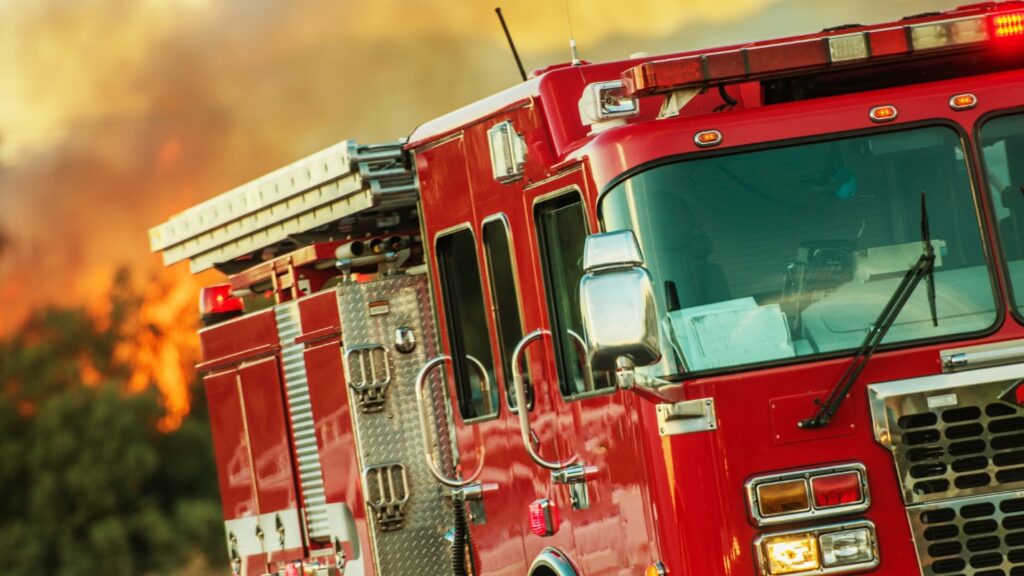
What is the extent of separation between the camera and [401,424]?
8758mm

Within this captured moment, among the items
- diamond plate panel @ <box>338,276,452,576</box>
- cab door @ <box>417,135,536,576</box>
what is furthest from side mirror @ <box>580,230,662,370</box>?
diamond plate panel @ <box>338,276,452,576</box>

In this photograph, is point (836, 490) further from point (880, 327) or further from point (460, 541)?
point (460, 541)

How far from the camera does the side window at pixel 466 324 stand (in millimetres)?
7730

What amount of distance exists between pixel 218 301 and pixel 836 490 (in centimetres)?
558

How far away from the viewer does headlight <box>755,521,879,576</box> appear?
595 centimetres

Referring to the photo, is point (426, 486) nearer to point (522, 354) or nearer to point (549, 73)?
point (522, 354)

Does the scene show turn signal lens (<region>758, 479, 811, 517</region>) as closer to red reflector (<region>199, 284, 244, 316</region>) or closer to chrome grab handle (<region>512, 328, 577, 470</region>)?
chrome grab handle (<region>512, 328, 577, 470</region>)

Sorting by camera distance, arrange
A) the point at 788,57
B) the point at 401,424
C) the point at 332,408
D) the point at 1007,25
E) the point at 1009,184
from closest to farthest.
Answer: the point at 1009,184 → the point at 788,57 → the point at 1007,25 → the point at 401,424 → the point at 332,408

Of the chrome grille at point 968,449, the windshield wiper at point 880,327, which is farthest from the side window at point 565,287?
the chrome grille at point 968,449

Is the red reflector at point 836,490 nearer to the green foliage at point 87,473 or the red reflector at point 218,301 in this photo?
the red reflector at point 218,301

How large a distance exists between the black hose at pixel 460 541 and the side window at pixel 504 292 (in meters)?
0.84

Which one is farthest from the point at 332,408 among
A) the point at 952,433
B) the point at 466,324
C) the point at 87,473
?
the point at 87,473

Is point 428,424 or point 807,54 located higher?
point 807,54

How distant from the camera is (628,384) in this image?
629 centimetres
